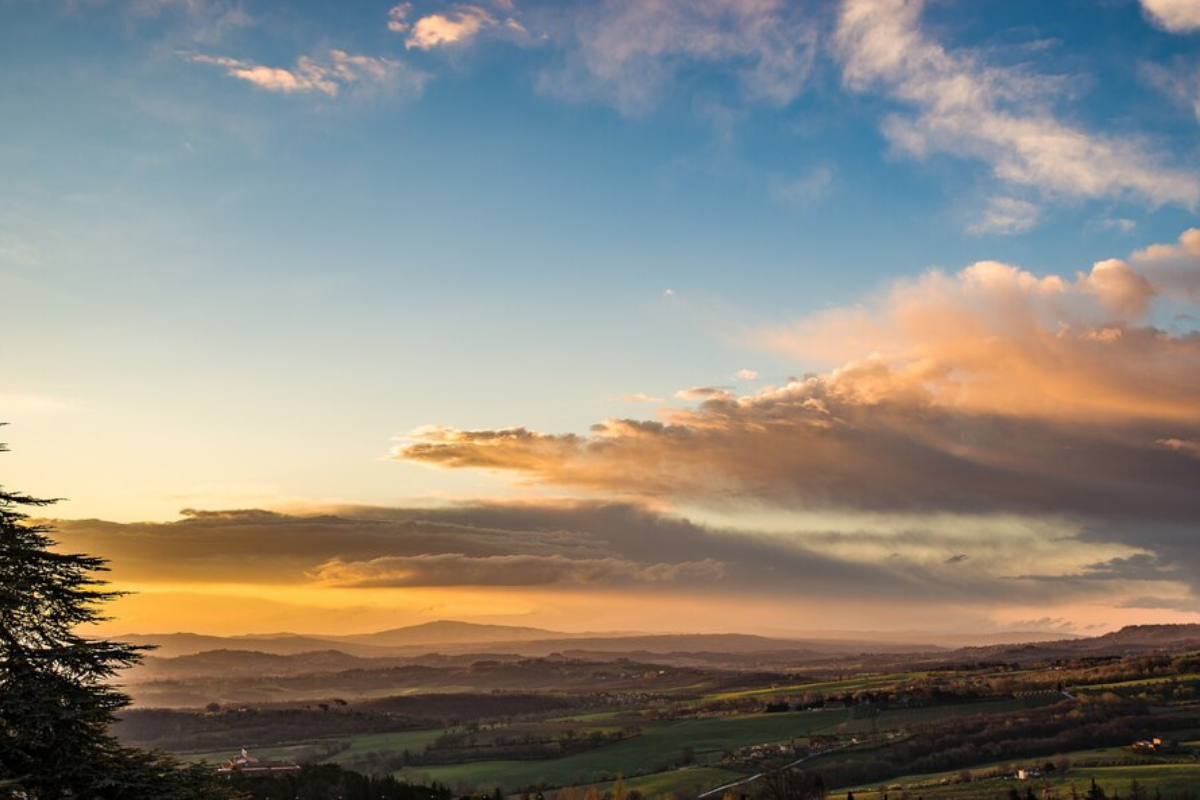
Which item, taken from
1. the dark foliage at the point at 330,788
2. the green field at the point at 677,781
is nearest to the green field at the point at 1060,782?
the green field at the point at 677,781

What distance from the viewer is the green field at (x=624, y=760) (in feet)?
501

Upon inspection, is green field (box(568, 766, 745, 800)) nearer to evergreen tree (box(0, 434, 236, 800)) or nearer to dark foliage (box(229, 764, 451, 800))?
dark foliage (box(229, 764, 451, 800))

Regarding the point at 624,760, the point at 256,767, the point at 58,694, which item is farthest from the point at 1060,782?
the point at 58,694

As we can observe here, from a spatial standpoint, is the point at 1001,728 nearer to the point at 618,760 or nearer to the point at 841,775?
the point at 841,775

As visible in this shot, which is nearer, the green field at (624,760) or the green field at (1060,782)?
the green field at (1060,782)

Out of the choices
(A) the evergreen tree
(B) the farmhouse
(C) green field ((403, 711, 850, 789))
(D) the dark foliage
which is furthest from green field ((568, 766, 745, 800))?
(A) the evergreen tree

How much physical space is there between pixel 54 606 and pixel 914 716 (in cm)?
19147

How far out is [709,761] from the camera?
160500mm

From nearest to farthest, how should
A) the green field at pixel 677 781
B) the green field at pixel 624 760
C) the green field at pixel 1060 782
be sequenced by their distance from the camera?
1. the green field at pixel 1060 782
2. the green field at pixel 677 781
3. the green field at pixel 624 760

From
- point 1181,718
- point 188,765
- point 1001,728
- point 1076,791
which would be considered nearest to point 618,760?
point 1001,728

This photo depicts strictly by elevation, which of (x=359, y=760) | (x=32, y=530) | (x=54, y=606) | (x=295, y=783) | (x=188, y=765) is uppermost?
(x=32, y=530)

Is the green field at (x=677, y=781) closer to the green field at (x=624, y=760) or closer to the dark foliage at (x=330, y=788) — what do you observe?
the green field at (x=624, y=760)

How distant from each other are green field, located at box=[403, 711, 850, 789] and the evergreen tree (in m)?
114

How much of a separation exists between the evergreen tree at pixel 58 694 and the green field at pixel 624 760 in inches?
4493
